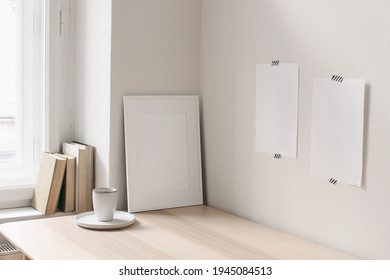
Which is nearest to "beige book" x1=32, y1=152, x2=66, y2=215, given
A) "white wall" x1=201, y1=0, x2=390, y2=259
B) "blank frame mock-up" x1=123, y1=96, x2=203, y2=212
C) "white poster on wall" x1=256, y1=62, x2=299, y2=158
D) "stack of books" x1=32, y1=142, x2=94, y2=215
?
"stack of books" x1=32, y1=142, x2=94, y2=215

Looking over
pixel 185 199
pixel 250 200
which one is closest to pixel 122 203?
pixel 185 199

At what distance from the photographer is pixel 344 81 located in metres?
1.67

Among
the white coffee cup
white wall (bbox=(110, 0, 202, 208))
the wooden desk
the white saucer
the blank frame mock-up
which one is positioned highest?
white wall (bbox=(110, 0, 202, 208))

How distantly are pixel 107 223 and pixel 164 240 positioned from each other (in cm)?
22

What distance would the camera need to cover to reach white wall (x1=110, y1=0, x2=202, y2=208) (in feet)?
6.85

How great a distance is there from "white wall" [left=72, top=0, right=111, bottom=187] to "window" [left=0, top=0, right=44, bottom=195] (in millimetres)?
137

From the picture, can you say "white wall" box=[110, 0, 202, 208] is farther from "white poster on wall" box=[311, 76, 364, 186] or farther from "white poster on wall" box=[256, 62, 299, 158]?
"white poster on wall" box=[311, 76, 364, 186]

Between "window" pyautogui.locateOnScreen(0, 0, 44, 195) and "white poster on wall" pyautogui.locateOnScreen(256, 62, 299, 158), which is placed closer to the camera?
"white poster on wall" pyautogui.locateOnScreen(256, 62, 299, 158)

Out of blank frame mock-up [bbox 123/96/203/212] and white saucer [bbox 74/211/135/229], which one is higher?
blank frame mock-up [bbox 123/96/203/212]

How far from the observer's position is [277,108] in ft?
6.26

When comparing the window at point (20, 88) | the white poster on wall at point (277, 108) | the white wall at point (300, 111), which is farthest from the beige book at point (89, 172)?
the white poster on wall at point (277, 108)

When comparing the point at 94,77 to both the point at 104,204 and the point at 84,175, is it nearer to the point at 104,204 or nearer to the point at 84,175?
the point at 84,175

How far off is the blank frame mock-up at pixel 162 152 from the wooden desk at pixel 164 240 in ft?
0.40
